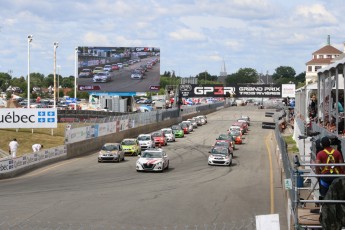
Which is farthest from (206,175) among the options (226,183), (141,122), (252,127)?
(252,127)

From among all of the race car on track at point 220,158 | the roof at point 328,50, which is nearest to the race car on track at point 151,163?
the race car on track at point 220,158

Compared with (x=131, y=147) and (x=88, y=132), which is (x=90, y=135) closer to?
(x=88, y=132)

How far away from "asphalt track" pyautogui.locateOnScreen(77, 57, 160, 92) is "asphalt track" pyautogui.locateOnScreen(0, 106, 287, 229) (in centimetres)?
4204

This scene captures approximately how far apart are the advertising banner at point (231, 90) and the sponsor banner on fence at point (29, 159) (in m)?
53.9

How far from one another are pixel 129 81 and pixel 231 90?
1883 centimetres

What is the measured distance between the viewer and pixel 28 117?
152 ft

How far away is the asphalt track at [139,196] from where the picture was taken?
1873cm

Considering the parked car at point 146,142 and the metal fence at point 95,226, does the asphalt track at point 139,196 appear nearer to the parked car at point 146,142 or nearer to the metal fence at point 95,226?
the metal fence at point 95,226

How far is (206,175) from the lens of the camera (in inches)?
1297

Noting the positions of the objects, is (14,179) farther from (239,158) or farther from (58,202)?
(239,158)

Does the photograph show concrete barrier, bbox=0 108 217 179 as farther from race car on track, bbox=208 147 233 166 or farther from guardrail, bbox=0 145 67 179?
race car on track, bbox=208 147 233 166

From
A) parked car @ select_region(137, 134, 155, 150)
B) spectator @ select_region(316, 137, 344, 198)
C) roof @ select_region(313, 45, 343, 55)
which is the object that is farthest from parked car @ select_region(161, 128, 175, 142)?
roof @ select_region(313, 45, 343, 55)

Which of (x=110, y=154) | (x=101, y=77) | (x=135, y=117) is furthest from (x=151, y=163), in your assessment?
(x=101, y=77)

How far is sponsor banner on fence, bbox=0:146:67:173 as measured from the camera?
31266 millimetres
